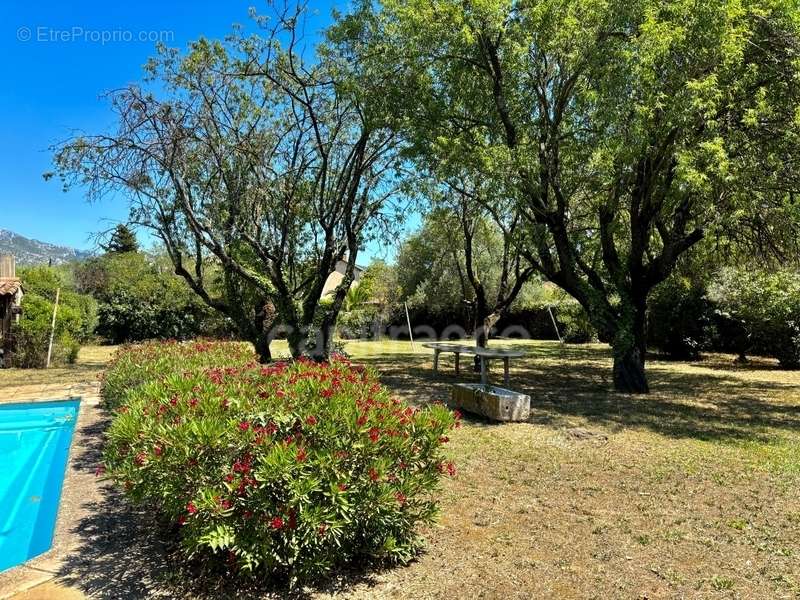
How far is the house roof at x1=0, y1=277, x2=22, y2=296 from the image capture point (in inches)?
665

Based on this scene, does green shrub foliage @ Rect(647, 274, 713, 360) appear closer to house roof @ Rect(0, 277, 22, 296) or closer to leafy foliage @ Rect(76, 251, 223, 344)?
leafy foliage @ Rect(76, 251, 223, 344)

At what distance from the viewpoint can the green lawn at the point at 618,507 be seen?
361 cm

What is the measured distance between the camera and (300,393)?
3.87 m

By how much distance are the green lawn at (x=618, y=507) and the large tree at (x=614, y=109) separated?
3564mm

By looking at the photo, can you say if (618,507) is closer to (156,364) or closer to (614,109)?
(156,364)

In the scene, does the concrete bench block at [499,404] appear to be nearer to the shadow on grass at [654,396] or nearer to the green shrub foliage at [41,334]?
the shadow on grass at [654,396]

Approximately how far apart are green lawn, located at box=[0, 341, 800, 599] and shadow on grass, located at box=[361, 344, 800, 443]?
68mm

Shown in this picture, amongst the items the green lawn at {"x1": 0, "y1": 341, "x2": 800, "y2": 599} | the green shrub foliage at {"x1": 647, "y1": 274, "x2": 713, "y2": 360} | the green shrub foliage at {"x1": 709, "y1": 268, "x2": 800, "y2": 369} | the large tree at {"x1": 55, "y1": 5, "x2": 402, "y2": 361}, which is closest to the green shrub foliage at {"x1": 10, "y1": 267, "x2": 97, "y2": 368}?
the large tree at {"x1": 55, "y1": 5, "x2": 402, "y2": 361}

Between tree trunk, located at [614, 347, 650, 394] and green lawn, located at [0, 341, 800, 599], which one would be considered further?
tree trunk, located at [614, 347, 650, 394]

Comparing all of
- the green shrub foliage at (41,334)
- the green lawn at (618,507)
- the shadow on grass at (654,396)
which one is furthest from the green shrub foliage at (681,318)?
the green shrub foliage at (41,334)

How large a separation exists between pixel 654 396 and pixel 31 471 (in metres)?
11.4

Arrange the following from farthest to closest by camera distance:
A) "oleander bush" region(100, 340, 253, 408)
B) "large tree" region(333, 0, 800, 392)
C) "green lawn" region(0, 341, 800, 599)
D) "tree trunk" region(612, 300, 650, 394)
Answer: "tree trunk" region(612, 300, 650, 394) < "large tree" region(333, 0, 800, 392) < "oleander bush" region(100, 340, 253, 408) < "green lawn" region(0, 341, 800, 599)

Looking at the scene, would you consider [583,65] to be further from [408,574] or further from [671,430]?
[408,574]

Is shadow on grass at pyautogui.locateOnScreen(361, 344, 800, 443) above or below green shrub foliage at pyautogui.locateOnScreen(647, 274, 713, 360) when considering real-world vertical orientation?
below
